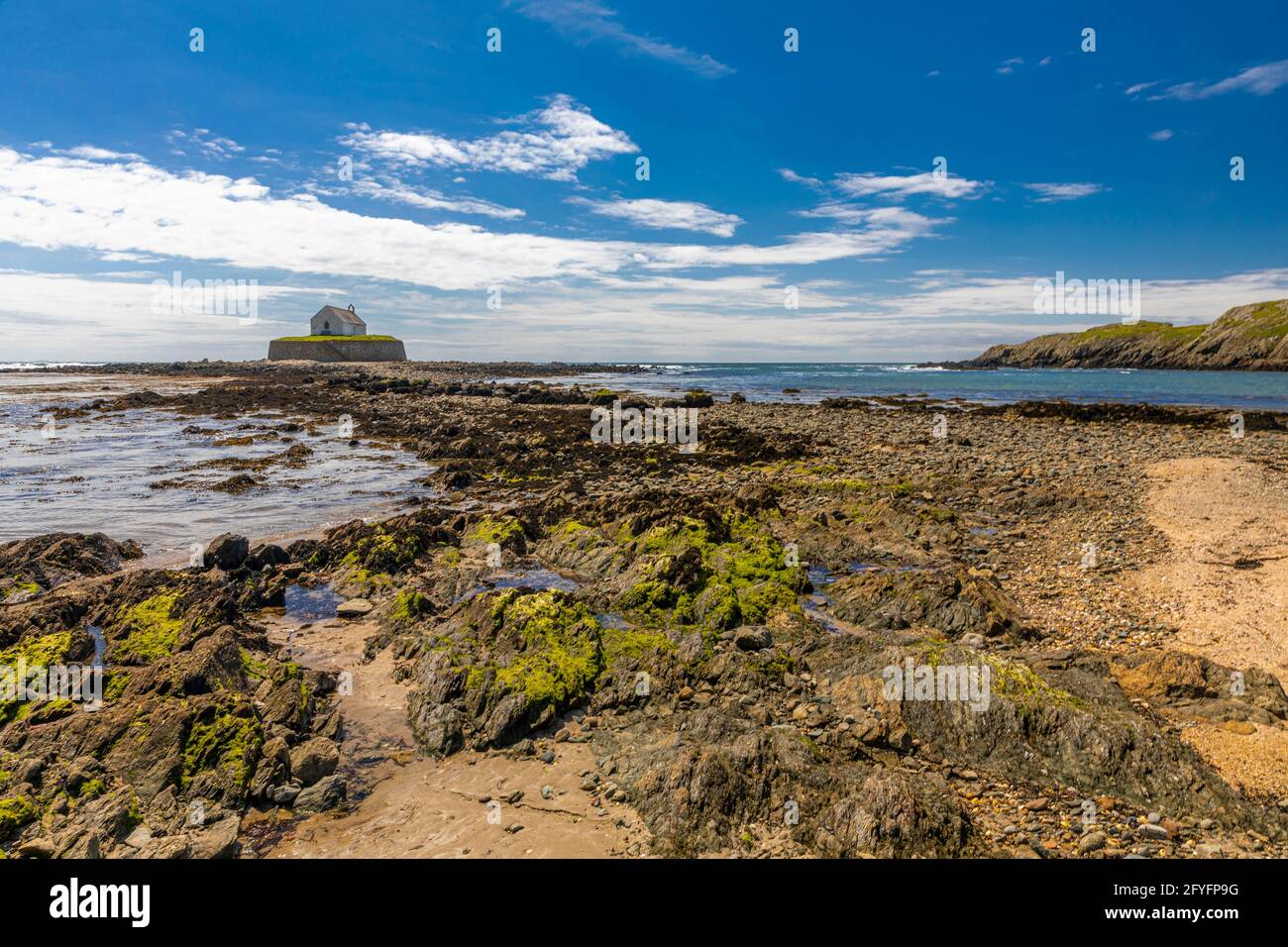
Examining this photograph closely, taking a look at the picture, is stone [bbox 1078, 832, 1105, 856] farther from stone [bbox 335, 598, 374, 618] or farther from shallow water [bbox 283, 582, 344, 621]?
shallow water [bbox 283, 582, 344, 621]

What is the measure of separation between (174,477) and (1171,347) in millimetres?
170332

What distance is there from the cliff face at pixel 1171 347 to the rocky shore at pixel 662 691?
132 meters

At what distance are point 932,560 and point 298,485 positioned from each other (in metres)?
23.6

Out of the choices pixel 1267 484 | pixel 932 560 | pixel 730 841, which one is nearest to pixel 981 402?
pixel 1267 484

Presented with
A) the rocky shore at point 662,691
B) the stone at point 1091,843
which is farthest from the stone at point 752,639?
the stone at point 1091,843

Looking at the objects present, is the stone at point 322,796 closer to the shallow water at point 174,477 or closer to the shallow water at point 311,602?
the shallow water at point 311,602

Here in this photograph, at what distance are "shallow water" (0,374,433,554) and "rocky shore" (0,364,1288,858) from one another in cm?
400

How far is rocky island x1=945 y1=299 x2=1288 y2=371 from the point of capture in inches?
4358

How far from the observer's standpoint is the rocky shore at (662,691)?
6.59 metres

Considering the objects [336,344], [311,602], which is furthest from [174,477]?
[336,344]

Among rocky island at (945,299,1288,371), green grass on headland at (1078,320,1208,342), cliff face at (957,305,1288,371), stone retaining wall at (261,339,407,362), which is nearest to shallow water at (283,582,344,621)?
stone retaining wall at (261,339,407,362)

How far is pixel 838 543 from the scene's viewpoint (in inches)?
639
